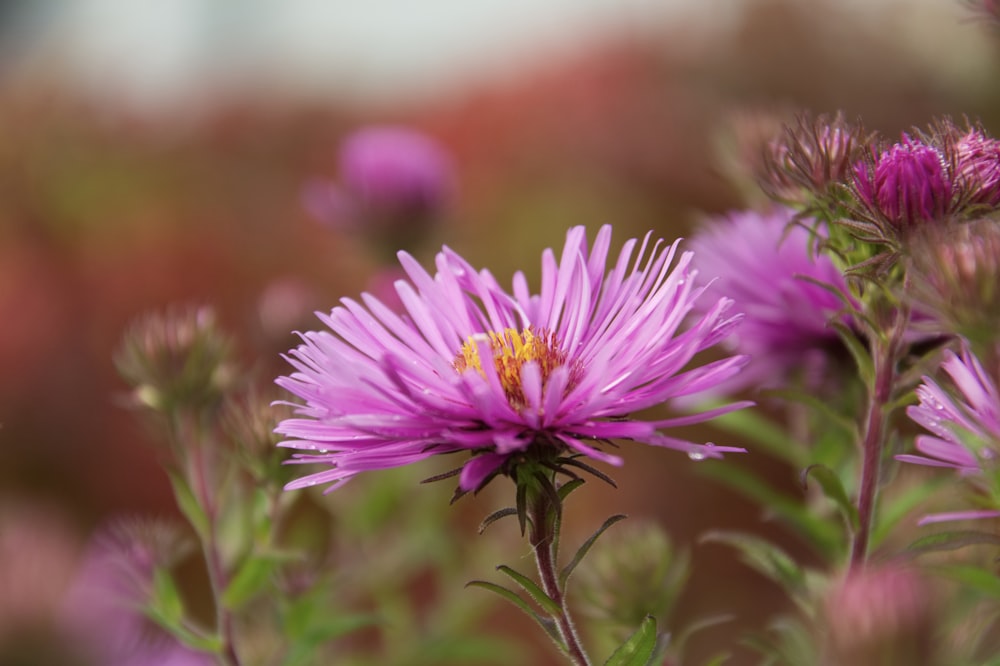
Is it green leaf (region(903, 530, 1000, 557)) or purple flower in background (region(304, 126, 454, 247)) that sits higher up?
A: purple flower in background (region(304, 126, 454, 247))

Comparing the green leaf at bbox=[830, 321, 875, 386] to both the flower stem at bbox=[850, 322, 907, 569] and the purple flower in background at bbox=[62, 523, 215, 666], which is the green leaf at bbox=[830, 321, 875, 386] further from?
the purple flower in background at bbox=[62, 523, 215, 666]

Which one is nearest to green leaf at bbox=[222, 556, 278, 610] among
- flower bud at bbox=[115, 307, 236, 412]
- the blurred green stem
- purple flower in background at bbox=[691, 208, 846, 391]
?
the blurred green stem

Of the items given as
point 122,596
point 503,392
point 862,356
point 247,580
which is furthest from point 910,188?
point 122,596

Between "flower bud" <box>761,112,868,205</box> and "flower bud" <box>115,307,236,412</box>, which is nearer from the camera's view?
"flower bud" <box>761,112,868,205</box>

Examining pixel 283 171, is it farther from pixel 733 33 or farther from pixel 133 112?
pixel 733 33

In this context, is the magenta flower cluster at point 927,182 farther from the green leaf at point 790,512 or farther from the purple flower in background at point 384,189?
the purple flower in background at point 384,189

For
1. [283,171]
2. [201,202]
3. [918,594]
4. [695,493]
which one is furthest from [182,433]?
[283,171]

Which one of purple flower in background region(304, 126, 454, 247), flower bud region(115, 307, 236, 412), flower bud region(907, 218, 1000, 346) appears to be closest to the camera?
flower bud region(907, 218, 1000, 346)
